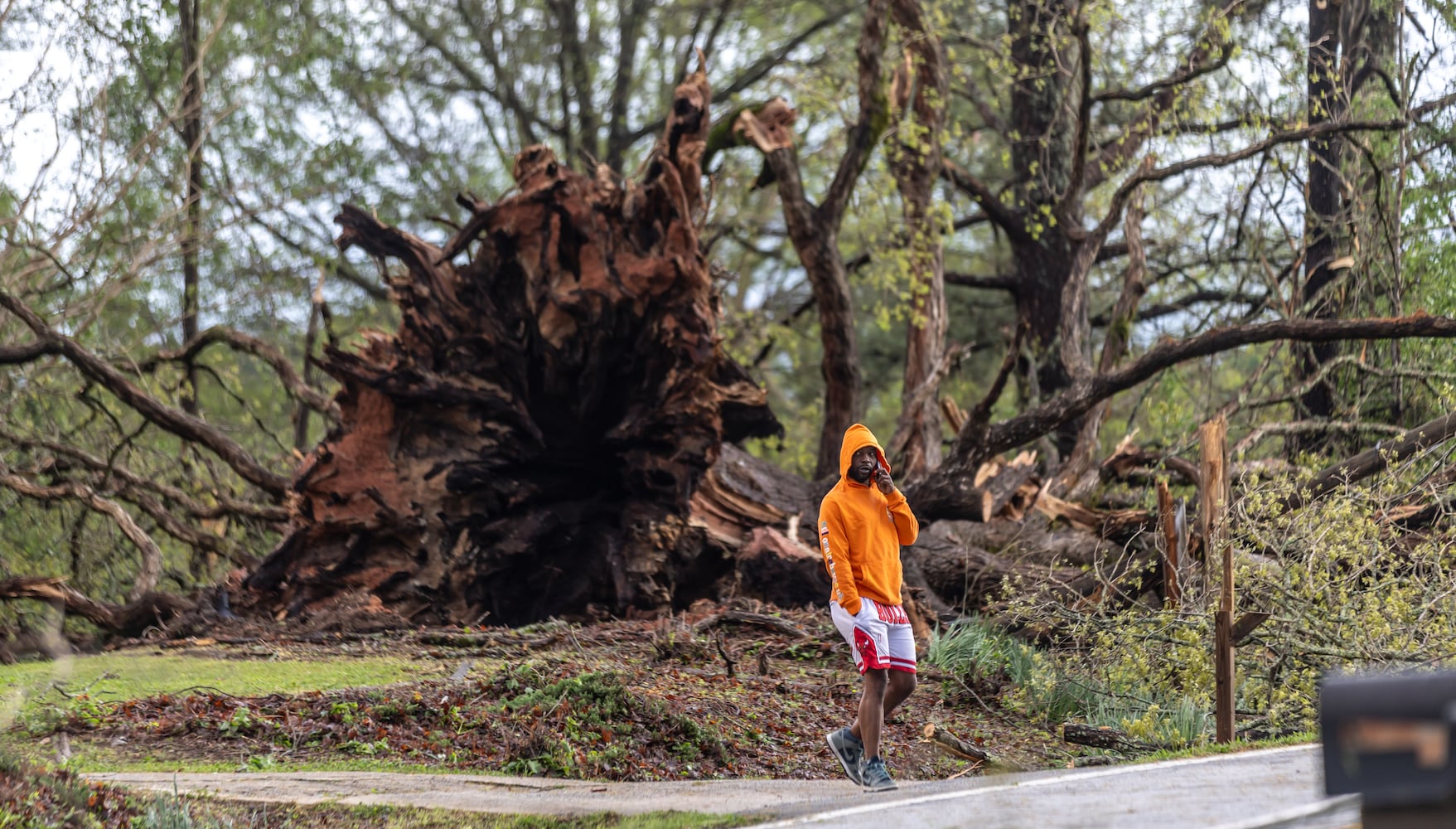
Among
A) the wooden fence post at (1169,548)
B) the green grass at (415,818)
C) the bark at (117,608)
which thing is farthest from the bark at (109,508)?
the wooden fence post at (1169,548)

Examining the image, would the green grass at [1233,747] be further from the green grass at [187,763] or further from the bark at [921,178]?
the bark at [921,178]

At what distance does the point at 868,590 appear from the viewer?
5848 mm

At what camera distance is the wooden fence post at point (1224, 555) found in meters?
6.56

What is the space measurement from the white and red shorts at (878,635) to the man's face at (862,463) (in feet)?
2.01

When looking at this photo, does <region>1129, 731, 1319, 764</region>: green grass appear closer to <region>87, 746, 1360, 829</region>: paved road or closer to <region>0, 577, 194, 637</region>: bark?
<region>87, 746, 1360, 829</region>: paved road

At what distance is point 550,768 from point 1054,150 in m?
13.5

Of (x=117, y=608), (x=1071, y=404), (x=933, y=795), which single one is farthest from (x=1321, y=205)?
(x=117, y=608)

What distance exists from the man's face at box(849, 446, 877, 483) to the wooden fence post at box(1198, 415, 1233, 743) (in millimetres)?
2127

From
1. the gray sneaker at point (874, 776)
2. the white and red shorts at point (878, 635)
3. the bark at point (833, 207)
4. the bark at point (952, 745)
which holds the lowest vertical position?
the bark at point (952, 745)

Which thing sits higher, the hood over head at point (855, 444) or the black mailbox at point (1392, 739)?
the hood over head at point (855, 444)

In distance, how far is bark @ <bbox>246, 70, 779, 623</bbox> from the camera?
11344mm

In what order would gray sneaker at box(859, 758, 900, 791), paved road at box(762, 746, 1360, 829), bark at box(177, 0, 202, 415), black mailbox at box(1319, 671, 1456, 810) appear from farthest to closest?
bark at box(177, 0, 202, 415) → gray sneaker at box(859, 758, 900, 791) → paved road at box(762, 746, 1360, 829) → black mailbox at box(1319, 671, 1456, 810)

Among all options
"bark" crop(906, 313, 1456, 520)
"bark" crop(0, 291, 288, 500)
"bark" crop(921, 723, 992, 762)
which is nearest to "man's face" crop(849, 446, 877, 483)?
"bark" crop(921, 723, 992, 762)

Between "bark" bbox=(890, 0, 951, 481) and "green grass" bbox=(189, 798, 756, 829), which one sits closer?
"green grass" bbox=(189, 798, 756, 829)
